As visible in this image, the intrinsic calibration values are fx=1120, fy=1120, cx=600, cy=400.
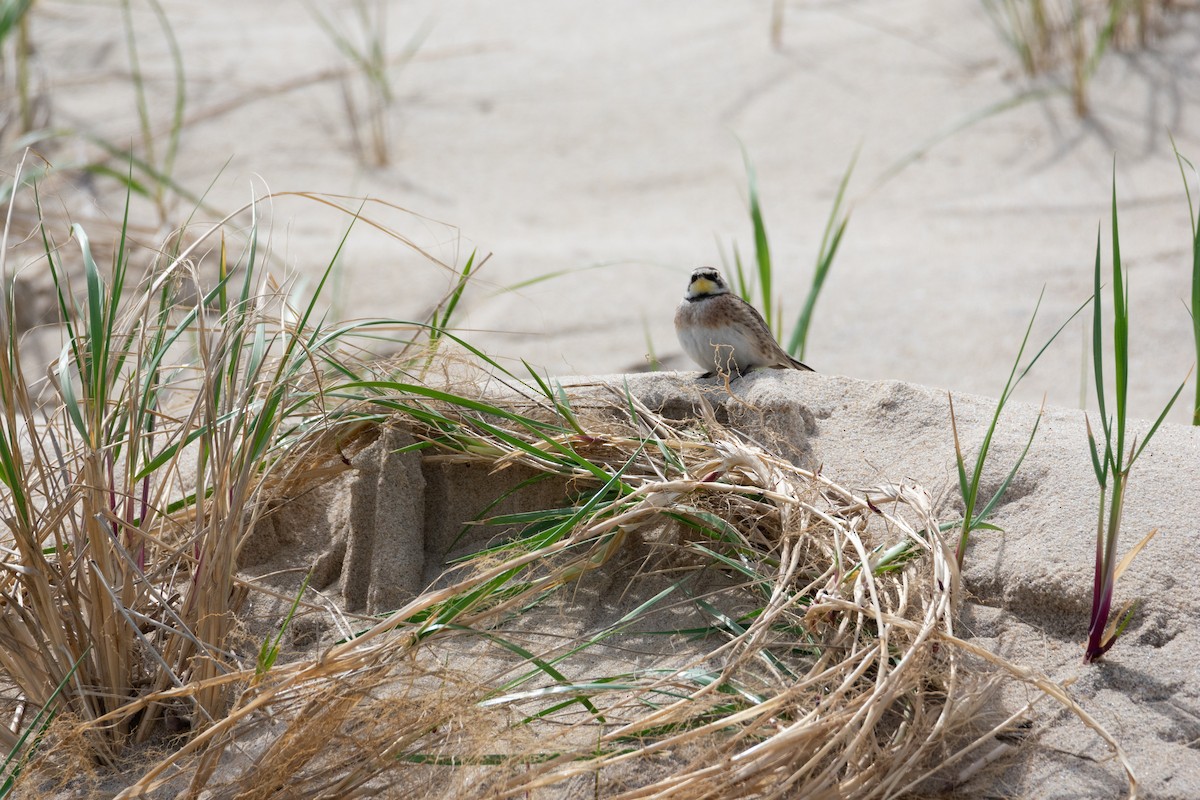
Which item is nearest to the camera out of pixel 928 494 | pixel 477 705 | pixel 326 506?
pixel 477 705

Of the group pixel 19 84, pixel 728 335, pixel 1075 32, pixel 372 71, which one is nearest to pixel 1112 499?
pixel 728 335

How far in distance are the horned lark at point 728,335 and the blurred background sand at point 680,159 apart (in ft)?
3.64

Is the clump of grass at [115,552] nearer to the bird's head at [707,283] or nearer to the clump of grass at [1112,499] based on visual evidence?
the clump of grass at [1112,499]

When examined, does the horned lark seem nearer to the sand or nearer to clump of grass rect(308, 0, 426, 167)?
the sand

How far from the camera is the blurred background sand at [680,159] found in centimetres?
527

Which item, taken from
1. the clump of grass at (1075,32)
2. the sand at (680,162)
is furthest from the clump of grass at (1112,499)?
the clump of grass at (1075,32)

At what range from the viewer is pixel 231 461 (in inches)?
82.7

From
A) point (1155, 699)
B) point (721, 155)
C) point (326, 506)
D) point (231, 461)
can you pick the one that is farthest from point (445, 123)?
point (1155, 699)

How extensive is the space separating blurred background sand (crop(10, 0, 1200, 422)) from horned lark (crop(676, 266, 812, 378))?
3.64ft

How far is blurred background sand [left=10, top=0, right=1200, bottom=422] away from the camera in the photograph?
17.3ft

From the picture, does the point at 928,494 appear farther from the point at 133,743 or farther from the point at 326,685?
the point at 133,743

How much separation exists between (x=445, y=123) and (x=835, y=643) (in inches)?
227

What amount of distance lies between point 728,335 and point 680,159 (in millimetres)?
3412

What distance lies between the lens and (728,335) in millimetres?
3590
